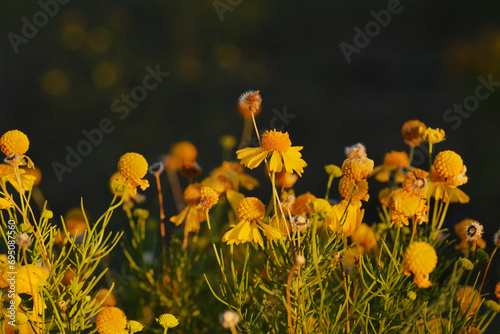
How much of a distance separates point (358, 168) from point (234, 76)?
6.61 ft

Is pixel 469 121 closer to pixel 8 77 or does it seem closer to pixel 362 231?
pixel 362 231

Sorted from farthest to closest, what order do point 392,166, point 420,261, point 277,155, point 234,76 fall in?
1. point 234,76
2. point 392,166
3. point 277,155
4. point 420,261

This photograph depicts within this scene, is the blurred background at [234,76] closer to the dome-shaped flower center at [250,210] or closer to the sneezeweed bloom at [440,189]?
the sneezeweed bloom at [440,189]

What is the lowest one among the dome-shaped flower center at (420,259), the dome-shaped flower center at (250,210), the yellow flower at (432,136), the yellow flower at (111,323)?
the yellow flower at (111,323)

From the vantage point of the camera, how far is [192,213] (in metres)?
0.88

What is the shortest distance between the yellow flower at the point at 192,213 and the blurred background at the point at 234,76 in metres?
1.18

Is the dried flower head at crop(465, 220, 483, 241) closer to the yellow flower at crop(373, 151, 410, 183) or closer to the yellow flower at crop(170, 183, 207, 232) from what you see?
the yellow flower at crop(373, 151, 410, 183)

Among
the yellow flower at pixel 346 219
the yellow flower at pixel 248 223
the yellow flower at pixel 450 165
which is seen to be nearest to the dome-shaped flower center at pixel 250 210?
the yellow flower at pixel 248 223

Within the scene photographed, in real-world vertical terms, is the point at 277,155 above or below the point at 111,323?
above

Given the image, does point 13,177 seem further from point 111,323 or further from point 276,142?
point 276,142

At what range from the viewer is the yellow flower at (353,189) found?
669 mm

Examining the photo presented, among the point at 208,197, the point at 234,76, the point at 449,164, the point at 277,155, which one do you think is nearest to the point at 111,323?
the point at 208,197

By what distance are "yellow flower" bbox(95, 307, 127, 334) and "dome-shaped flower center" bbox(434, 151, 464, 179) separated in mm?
469

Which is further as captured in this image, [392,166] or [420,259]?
[392,166]
